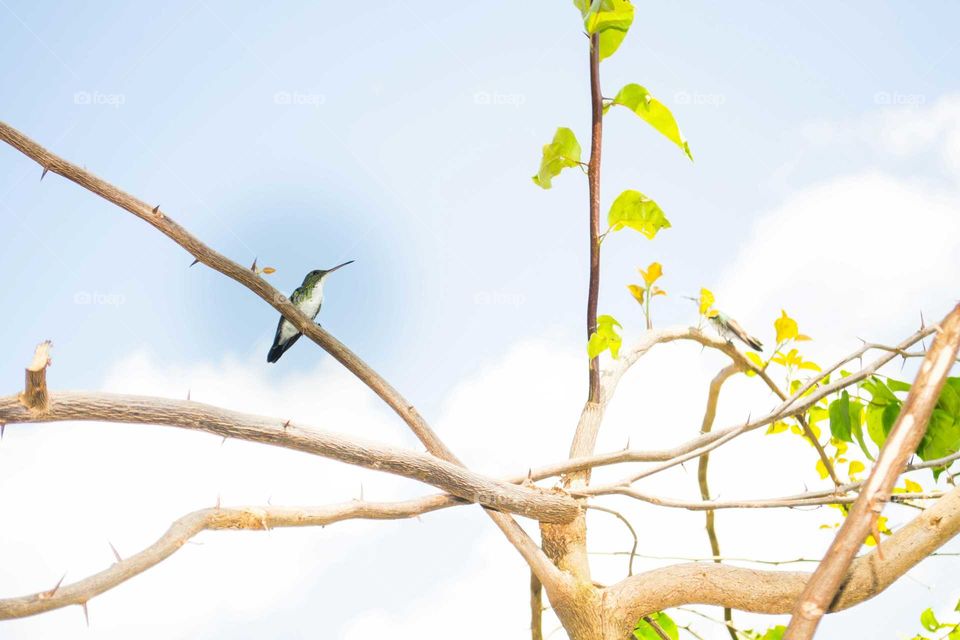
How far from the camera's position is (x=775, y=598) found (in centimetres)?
115

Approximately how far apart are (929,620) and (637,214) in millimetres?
1264

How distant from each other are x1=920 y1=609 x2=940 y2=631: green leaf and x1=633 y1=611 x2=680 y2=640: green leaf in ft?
2.47

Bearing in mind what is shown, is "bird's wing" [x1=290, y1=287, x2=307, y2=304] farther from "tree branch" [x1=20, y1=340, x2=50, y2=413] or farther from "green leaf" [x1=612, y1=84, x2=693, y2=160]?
"tree branch" [x1=20, y1=340, x2=50, y2=413]

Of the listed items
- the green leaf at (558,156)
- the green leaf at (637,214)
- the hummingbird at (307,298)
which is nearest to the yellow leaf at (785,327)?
the green leaf at (637,214)

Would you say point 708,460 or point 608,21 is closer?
point 608,21

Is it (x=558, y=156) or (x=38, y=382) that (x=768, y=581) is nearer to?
(x=558, y=156)

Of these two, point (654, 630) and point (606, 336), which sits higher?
point (606, 336)

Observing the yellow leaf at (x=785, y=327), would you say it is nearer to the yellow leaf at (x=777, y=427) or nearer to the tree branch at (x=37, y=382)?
the yellow leaf at (x=777, y=427)

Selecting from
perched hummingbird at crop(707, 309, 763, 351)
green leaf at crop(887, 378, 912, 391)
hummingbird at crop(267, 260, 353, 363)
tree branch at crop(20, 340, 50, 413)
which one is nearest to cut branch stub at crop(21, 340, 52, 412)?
tree branch at crop(20, 340, 50, 413)

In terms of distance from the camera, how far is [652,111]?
51.9 inches

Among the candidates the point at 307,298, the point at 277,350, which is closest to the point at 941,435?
the point at 307,298

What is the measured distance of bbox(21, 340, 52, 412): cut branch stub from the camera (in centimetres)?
73

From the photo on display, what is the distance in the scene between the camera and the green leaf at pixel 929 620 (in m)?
1.79

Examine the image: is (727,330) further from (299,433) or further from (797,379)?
(299,433)
